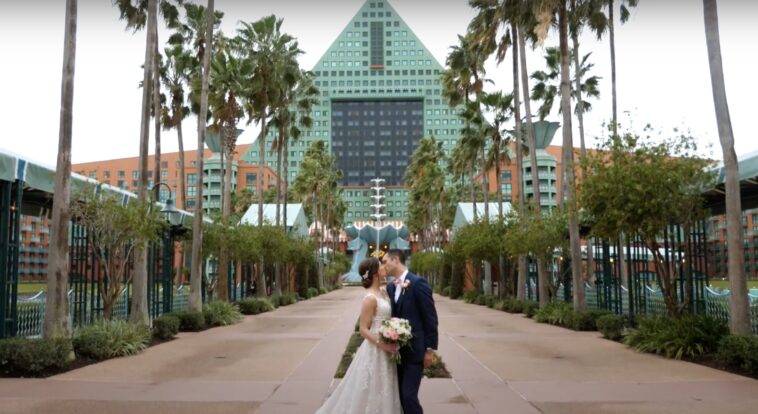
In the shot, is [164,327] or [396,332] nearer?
[396,332]

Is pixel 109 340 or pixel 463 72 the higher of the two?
pixel 463 72

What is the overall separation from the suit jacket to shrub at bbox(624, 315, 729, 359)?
27.0 ft

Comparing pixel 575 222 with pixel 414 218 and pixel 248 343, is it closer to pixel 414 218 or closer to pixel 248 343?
pixel 248 343

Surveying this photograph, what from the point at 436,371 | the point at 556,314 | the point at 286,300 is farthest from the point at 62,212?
the point at 286,300

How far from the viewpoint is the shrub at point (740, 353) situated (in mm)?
10117

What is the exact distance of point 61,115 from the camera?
1214 centimetres

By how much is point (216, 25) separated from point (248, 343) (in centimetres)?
2086

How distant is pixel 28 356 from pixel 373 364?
6.79 m

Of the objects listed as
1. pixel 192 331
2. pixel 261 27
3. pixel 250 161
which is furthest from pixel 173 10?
pixel 250 161

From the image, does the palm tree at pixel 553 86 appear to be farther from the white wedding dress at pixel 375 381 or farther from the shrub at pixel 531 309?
the white wedding dress at pixel 375 381

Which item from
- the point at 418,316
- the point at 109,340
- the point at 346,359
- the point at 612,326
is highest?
the point at 418,316

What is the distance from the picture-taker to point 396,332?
562cm

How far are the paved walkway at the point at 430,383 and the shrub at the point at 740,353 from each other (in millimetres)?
309

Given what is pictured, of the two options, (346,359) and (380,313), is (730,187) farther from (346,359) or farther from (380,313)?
(380,313)
